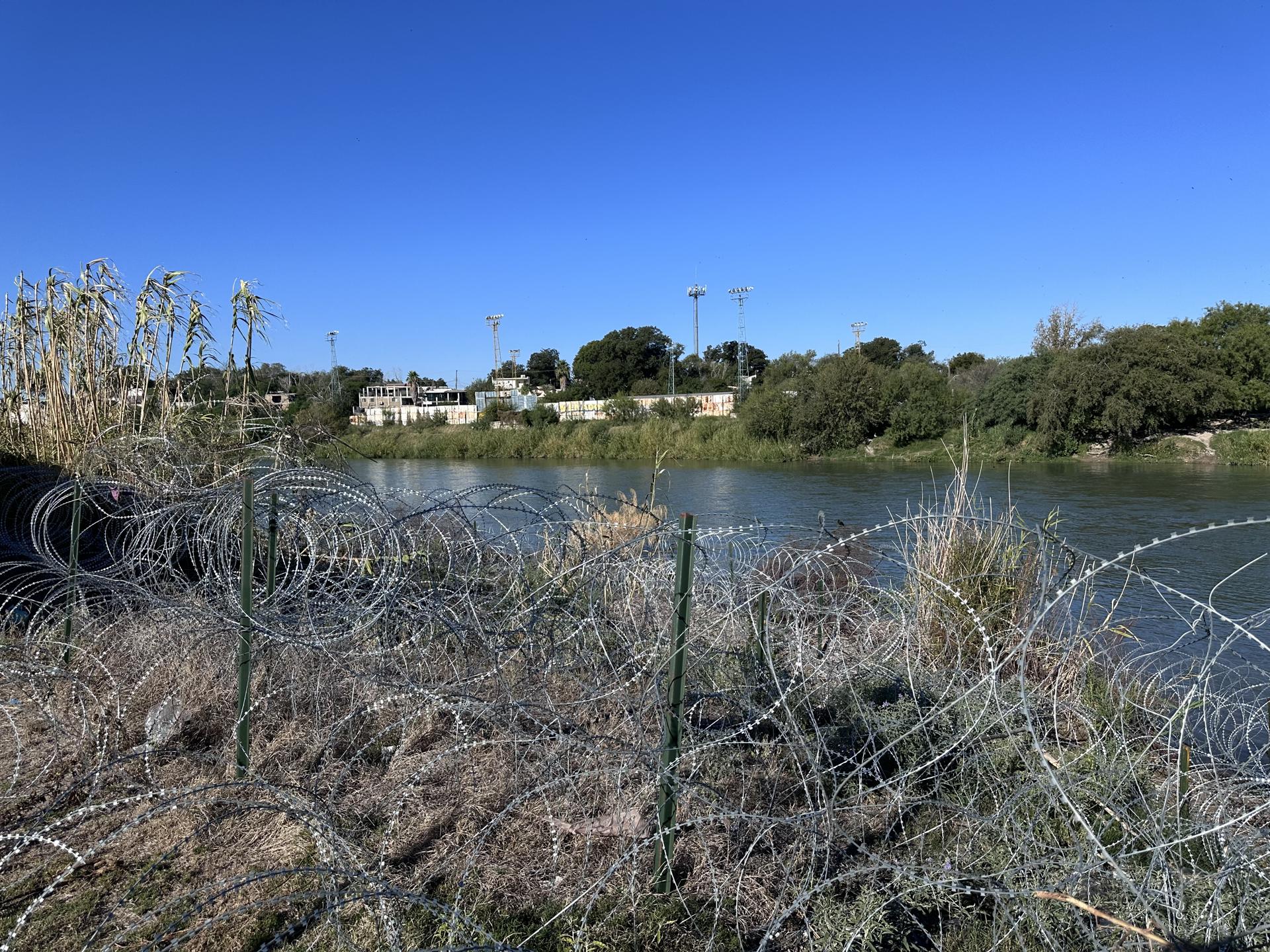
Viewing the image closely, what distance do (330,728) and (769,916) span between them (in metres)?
2.33

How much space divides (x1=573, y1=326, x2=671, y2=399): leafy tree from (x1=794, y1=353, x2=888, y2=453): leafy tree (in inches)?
1457

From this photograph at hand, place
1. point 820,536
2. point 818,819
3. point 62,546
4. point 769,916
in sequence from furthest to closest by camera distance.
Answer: point 62,546 → point 820,536 → point 818,819 → point 769,916

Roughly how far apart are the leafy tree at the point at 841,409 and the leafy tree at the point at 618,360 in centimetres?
3701

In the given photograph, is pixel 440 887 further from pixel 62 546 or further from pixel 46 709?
pixel 62 546

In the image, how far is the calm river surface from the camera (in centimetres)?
1265

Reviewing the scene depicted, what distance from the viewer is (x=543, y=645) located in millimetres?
4750

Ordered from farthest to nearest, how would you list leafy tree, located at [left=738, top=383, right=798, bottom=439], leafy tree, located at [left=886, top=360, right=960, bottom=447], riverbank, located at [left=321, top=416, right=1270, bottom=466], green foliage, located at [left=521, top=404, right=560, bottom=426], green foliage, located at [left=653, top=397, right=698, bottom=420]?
green foliage, located at [left=521, top=404, right=560, bottom=426], green foliage, located at [left=653, top=397, right=698, bottom=420], leafy tree, located at [left=738, top=383, right=798, bottom=439], leafy tree, located at [left=886, top=360, right=960, bottom=447], riverbank, located at [left=321, top=416, right=1270, bottom=466]

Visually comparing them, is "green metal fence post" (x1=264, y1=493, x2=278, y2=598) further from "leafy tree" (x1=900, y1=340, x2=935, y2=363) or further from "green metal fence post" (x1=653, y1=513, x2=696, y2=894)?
"leafy tree" (x1=900, y1=340, x2=935, y2=363)

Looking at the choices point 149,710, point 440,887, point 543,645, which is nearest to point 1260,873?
point 440,887

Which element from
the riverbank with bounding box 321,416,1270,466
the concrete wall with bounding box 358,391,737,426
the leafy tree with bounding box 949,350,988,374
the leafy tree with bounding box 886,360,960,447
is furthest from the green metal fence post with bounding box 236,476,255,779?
the leafy tree with bounding box 949,350,988,374

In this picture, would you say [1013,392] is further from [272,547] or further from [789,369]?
[272,547]

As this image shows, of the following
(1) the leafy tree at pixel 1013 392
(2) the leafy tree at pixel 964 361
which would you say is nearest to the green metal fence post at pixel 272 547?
(1) the leafy tree at pixel 1013 392

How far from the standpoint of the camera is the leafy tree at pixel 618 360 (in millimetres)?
80688

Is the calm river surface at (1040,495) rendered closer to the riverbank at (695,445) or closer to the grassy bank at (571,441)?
the riverbank at (695,445)
